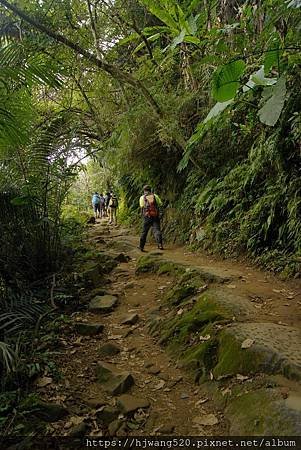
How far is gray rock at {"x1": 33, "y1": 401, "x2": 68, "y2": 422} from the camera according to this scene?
2.23 meters

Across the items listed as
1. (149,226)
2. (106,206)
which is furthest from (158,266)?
(106,206)

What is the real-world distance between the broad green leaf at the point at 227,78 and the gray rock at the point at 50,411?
219cm

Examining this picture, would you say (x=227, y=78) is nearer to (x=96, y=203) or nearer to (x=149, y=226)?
(x=149, y=226)

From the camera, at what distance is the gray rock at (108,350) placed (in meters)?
3.15

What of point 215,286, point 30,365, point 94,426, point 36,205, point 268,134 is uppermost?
point 268,134

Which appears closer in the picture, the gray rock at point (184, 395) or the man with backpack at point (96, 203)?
the gray rock at point (184, 395)

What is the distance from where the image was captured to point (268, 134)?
5164 millimetres

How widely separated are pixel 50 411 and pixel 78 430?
0.89 feet

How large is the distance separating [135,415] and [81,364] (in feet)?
2.91

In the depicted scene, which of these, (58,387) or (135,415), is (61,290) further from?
(135,415)

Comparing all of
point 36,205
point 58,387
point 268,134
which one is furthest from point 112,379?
point 268,134

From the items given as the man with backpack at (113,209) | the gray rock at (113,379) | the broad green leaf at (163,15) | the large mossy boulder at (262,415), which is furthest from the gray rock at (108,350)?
the man with backpack at (113,209)

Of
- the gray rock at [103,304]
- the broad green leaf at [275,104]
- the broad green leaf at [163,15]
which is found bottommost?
the gray rock at [103,304]

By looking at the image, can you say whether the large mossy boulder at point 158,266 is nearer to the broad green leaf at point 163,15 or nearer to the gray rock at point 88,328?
the gray rock at point 88,328
